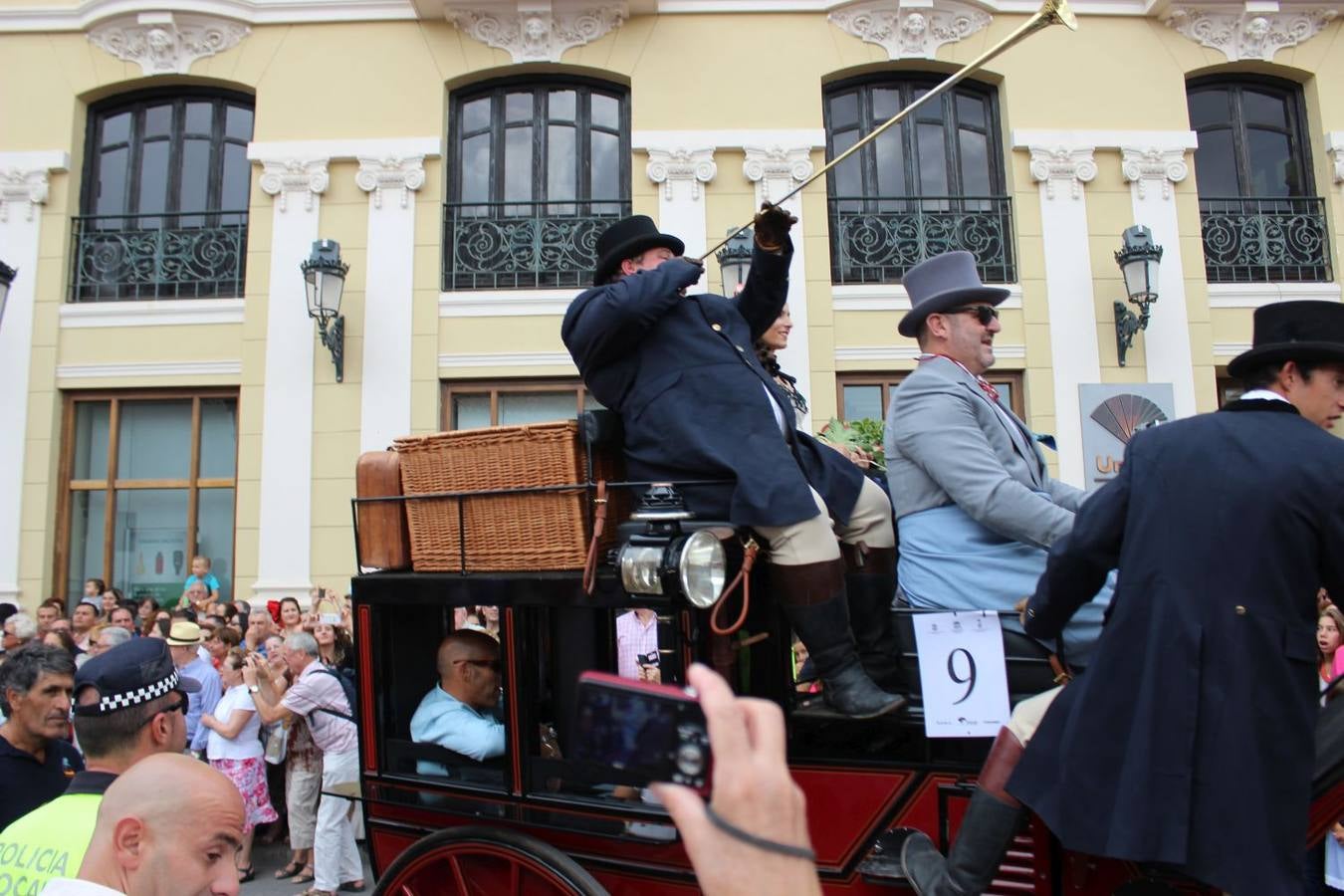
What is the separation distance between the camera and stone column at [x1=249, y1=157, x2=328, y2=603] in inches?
382

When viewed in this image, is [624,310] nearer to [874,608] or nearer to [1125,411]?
[874,608]

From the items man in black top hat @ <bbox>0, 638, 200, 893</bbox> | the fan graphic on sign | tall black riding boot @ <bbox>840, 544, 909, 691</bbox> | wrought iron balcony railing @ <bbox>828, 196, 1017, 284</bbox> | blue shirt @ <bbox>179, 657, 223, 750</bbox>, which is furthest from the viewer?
wrought iron balcony railing @ <bbox>828, 196, 1017, 284</bbox>

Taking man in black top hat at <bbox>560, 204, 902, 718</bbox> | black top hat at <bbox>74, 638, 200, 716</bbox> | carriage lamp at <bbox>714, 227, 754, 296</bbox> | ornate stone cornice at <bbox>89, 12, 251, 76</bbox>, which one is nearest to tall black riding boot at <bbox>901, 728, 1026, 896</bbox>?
man in black top hat at <bbox>560, 204, 902, 718</bbox>

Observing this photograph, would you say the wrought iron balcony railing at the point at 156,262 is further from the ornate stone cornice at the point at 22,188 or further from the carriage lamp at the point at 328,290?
the carriage lamp at the point at 328,290

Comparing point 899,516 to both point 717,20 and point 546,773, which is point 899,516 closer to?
point 546,773

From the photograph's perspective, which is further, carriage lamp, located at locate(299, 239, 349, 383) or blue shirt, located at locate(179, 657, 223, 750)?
carriage lamp, located at locate(299, 239, 349, 383)

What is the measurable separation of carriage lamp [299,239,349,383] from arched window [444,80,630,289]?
1109 mm

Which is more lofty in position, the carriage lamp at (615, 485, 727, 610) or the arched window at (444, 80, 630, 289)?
the arched window at (444, 80, 630, 289)

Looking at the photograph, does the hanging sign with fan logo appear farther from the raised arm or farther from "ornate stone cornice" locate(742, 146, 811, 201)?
the raised arm

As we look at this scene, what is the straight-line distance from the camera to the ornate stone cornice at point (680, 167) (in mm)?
10062

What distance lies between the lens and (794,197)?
32.6 feet

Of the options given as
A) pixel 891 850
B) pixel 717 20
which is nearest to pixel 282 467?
pixel 717 20

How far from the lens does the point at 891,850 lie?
2.58 metres

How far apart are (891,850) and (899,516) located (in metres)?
0.94
